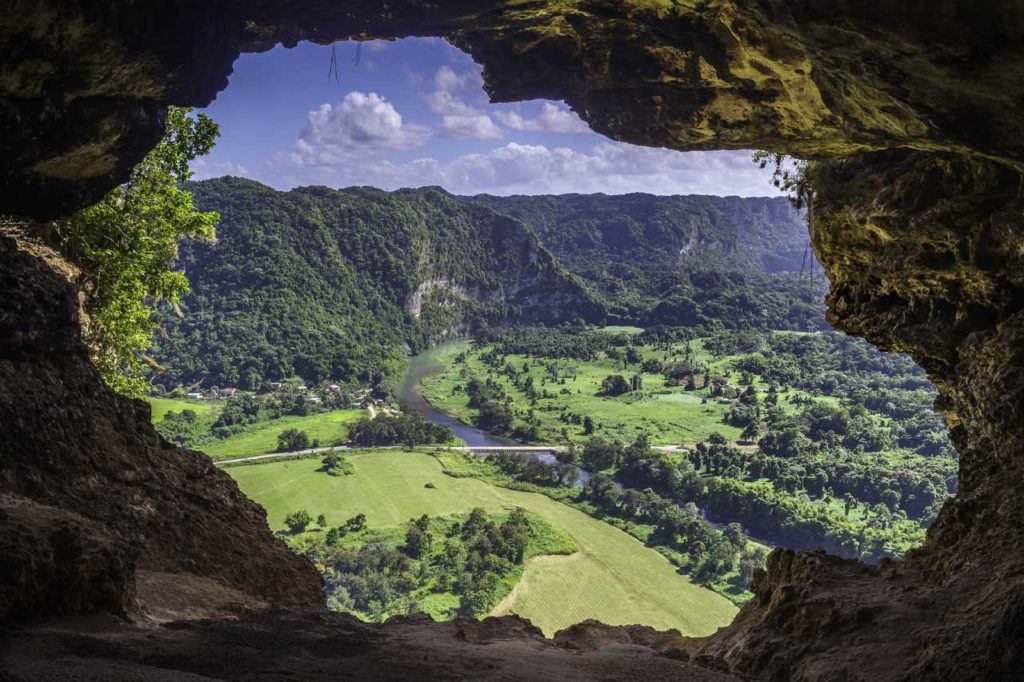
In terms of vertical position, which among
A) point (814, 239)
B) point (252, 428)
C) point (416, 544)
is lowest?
point (416, 544)

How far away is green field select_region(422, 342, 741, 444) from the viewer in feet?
339

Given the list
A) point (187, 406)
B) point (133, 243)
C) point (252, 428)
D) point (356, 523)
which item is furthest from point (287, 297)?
point (133, 243)

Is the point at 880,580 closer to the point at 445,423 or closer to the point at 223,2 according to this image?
the point at 223,2

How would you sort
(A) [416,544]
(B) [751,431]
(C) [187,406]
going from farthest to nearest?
(C) [187,406], (B) [751,431], (A) [416,544]

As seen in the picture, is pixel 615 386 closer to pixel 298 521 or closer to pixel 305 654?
pixel 298 521

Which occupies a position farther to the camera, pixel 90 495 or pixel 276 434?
pixel 276 434

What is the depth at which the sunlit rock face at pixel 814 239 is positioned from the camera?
24.7 ft

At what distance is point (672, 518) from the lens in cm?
6500

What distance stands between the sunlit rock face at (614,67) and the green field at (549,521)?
120 feet

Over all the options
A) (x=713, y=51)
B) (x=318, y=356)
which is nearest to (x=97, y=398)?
(x=713, y=51)

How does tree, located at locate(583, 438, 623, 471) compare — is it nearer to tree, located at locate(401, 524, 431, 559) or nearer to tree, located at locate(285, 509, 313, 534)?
tree, located at locate(401, 524, 431, 559)

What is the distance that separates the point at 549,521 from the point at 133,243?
54612 mm

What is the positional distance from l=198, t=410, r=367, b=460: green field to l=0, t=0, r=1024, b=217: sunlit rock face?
7388cm

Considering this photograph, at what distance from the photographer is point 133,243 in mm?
19391
